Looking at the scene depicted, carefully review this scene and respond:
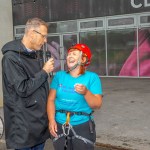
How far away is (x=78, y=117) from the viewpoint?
3.14m

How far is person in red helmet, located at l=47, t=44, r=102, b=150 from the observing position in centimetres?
309

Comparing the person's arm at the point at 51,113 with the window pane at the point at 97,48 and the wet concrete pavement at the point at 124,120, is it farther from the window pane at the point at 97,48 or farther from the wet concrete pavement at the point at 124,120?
the window pane at the point at 97,48

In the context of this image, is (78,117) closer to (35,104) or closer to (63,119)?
(63,119)

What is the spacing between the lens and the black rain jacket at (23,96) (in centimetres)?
289

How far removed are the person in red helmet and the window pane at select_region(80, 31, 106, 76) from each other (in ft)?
44.1

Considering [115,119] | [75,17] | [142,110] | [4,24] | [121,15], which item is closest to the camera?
[115,119]

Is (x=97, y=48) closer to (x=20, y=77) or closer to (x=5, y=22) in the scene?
(x=5, y=22)

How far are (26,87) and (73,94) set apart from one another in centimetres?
47

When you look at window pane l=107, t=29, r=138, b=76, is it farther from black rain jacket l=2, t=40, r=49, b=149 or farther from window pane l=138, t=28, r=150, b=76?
black rain jacket l=2, t=40, r=49, b=149

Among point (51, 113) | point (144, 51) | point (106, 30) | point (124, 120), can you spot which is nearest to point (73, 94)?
point (51, 113)

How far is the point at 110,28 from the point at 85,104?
13.3m

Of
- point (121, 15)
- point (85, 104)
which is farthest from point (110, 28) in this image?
point (85, 104)

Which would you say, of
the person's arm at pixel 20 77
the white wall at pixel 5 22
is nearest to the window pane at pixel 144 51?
the white wall at pixel 5 22

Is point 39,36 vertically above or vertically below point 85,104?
above
